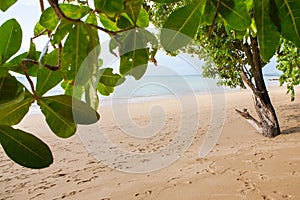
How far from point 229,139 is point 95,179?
2985 millimetres

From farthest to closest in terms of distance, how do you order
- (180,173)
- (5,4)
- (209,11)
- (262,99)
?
(262,99) < (180,173) < (209,11) < (5,4)

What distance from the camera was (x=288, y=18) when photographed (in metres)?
0.39

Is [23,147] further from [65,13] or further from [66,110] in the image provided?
[65,13]

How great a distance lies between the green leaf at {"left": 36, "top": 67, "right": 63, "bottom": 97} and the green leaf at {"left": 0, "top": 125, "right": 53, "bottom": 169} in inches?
2.3

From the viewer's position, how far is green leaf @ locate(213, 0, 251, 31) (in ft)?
1.34

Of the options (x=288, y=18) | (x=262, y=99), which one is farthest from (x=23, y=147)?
(x=262, y=99)

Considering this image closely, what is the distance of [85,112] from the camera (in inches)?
14.9

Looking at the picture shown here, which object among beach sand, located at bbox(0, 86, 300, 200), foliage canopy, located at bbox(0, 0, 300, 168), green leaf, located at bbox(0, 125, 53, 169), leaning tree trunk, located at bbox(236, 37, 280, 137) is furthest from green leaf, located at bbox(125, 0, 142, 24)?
leaning tree trunk, located at bbox(236, 37, 280, 137)

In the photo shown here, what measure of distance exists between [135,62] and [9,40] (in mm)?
181

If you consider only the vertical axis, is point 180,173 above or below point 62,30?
below

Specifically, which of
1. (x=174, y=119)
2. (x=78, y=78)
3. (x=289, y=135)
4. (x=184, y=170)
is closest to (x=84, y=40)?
(x=78, y=78)

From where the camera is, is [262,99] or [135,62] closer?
[135,62]

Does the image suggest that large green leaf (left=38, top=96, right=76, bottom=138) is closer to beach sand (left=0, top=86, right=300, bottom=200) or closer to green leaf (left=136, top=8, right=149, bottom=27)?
green leaf (left=136, top=8, right=149, bottom=27)

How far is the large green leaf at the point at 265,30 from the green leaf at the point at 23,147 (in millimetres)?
324
